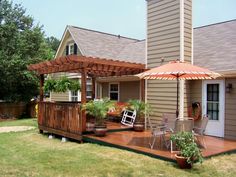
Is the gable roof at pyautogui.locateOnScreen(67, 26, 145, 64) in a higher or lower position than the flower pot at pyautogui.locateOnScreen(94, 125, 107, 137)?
higher

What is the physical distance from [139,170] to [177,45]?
17.6 ft

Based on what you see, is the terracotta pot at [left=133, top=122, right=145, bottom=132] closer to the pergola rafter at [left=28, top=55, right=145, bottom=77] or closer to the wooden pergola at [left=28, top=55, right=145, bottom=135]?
the wooden pergola at [left=28, top=55, right=145, bottom=135]

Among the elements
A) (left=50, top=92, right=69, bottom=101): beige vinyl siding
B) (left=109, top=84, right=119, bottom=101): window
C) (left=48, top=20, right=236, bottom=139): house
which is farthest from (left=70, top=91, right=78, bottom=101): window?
(left=109, top=84, right=119, bottom=101): window

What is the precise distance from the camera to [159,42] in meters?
10.6

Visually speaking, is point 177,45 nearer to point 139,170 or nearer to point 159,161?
point 159,161

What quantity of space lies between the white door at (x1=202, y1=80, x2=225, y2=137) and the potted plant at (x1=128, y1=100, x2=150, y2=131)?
2.05 meters

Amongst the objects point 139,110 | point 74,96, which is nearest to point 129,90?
point 139,110

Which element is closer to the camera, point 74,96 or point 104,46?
point 104,46

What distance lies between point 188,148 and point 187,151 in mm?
66

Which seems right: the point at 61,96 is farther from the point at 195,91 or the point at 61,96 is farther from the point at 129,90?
the point at 195,91

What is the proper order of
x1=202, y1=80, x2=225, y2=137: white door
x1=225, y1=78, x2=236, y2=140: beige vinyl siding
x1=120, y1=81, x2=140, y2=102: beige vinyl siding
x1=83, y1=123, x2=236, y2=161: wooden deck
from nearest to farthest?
x1=83, y1=123, x2=236, y2=161: wooden deck
x1=225, y1=78, x2=236, y2=140: beige vinyl siding
x1=202, y1=80, x2=225, y2=137: white door
x1=120, y1=81, x2=140, y2=102: beige vinyl siding

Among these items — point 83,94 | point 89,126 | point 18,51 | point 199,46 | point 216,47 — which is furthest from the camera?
point 18,51

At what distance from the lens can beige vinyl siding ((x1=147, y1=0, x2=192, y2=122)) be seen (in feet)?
32.6

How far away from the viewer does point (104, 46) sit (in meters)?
17.4
